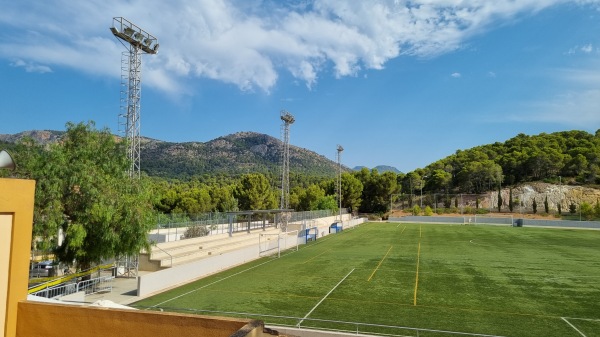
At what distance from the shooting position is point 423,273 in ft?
86.8

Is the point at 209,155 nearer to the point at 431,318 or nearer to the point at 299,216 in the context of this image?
the point at 299,216

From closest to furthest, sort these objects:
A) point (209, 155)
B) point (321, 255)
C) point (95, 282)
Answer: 1. point (95, 282)
2. point (321, 255)
3. point (209, 155)

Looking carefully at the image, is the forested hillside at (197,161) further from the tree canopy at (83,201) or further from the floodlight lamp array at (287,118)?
the tree canopy at (83,201)

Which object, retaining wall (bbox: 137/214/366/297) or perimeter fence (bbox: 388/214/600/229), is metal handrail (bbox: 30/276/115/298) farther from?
perimeter fence (bbox: 388/214/600/229)

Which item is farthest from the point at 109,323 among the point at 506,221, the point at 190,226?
the point at 506,221

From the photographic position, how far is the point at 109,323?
8.58 m

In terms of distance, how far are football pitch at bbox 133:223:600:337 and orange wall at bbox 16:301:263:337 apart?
20.0 feet

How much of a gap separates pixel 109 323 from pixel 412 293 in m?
15.9

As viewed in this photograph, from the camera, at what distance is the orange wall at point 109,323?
7938 mm

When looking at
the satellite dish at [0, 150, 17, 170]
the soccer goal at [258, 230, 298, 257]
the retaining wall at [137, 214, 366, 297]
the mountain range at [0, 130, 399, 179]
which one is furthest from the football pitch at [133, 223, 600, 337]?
the mountain range at [0, 130, 399, 179]

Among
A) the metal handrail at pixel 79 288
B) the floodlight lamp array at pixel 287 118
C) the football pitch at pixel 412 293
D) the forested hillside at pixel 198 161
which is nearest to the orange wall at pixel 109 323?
the football pitch at pixel 412 293

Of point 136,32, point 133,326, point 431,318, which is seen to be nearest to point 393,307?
point 431,318

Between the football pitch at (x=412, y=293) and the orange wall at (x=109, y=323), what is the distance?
610 centimetres

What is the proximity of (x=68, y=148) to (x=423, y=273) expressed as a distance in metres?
22.2
